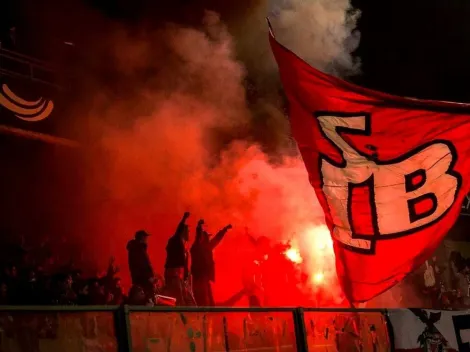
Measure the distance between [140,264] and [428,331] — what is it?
163 inches

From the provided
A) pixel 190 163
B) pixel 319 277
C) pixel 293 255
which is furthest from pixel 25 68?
pixel 319 277

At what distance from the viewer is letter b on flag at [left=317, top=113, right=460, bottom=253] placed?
13.4ft

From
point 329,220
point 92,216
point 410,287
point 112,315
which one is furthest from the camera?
point 410,287

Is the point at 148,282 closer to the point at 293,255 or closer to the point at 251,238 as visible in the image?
the point at 251,238

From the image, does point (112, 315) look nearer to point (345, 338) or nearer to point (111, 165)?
point (345, 338)

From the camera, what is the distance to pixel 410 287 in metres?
11.7

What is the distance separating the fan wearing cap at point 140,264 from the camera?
7270 mm

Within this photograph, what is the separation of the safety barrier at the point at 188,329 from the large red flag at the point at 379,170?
0.30m

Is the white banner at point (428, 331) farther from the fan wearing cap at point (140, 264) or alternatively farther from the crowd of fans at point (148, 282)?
the fan wearing cap at point (140, 264)

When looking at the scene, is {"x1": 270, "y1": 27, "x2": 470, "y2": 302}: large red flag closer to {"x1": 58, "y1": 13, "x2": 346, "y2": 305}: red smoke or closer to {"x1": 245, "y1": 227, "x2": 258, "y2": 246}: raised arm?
{"x1": 58, "y1": 13, "x2": 346, "y2": 305}: red smoke

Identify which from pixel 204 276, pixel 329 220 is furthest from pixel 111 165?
pixel 329 220

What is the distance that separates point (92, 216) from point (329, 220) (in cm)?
629

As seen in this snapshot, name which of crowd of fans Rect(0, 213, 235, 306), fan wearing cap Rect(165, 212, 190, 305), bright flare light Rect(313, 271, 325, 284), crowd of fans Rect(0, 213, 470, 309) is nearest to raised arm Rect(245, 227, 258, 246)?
crowd of fans Rect(0, 213, 470, 309)

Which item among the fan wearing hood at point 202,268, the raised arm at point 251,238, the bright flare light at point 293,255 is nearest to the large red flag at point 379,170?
the fan wearing hood at point 202,268
